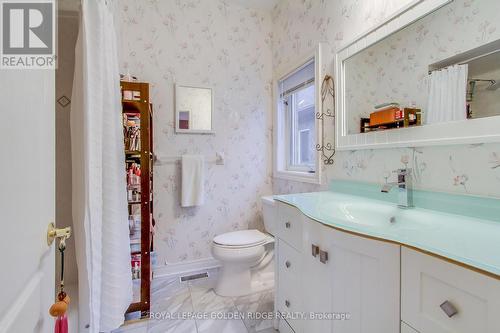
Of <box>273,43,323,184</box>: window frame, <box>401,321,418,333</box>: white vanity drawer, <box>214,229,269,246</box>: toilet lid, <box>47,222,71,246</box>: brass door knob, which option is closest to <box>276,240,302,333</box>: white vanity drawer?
<box>214,229,269,246</box>: toilet lid

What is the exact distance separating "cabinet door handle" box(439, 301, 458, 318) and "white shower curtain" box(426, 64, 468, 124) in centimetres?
72

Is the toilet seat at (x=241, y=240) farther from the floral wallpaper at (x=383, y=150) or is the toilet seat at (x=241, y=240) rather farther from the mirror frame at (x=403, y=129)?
the mirror frame at (x=403, y=129)

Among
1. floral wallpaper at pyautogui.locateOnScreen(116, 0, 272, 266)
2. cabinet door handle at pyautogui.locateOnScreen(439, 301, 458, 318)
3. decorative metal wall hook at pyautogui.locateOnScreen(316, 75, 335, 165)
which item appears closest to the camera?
cabinet door handle at pyautogui.locateOnScreen(439, 301, 458, 318)

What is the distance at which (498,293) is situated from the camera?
0.47 metres

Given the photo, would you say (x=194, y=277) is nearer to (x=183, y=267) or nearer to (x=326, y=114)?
(x=183, y=267)

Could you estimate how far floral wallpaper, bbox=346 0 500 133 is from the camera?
2.89 ft

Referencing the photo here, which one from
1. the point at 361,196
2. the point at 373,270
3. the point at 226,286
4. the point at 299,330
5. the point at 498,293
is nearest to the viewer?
the point at 498,293

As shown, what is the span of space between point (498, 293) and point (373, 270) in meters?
0.31

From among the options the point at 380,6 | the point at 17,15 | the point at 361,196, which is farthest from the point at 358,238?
the point at 380,6

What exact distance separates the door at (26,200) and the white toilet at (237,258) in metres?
1.14

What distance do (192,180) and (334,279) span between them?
1479mm

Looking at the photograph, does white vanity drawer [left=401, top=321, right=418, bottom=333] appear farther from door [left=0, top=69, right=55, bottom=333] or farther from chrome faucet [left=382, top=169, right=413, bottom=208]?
door [left=0, top=69, right=55, bottom=333]

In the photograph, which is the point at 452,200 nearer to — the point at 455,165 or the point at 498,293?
the point at 455,165

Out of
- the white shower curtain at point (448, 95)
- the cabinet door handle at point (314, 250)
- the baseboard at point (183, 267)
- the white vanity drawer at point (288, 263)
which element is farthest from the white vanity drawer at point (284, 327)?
the white shower curtain at point (448, 95)
